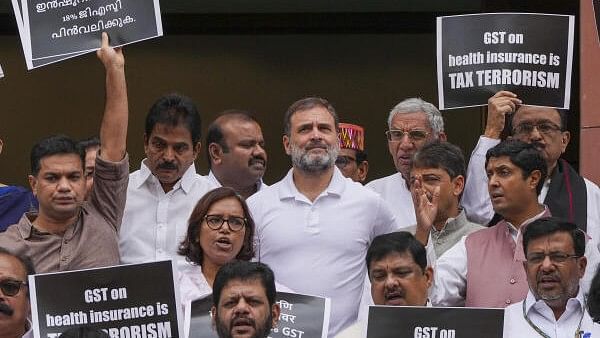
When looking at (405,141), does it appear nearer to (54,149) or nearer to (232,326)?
(54,149)

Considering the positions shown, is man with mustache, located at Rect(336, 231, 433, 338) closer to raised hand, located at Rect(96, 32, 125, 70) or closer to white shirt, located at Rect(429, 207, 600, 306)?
white shirt, located at Rect(429, 207, 600, 306)

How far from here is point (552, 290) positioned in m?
7.37

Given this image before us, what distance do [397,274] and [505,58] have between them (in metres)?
1.57

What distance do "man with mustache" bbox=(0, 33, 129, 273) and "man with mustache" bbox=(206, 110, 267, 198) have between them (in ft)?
3.35

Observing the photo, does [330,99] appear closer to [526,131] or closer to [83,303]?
[526,131]

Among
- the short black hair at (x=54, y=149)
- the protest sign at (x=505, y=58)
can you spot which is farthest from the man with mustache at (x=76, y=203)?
the protest sign at (x=505, y=58)

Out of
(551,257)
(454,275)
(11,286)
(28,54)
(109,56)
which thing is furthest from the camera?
(28,54)

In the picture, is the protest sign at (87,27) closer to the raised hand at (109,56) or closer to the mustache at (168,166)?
the raised hand at (109,56)

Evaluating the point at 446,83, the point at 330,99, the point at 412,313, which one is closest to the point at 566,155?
the point at 330,99

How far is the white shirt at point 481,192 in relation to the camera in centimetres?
842

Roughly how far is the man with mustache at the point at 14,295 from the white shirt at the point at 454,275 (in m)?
1.67

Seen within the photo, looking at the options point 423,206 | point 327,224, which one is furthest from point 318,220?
point 423,206

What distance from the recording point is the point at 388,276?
7445 millimetres

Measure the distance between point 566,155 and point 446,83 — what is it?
108 inches
